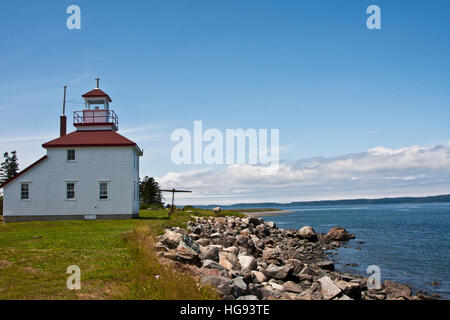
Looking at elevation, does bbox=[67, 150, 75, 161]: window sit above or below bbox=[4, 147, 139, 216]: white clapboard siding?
above

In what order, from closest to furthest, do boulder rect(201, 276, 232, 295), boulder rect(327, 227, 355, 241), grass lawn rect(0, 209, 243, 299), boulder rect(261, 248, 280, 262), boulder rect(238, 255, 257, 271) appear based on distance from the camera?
grass lawn rect(0, 209, 243, 299), boulder rect(201, 276, 232, 295), boulder rect(238, 255, 257, 271), boulder rect(261, 248, 280, 262), boulder rect(327, 227, 355, 241)

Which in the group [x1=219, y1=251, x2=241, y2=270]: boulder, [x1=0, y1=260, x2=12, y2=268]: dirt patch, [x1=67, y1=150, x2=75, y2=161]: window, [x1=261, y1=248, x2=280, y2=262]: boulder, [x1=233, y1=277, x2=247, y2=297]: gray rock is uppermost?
[x1=67, y1=150, x2=75, y2=161]: window

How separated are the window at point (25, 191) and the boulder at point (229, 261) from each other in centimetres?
2152

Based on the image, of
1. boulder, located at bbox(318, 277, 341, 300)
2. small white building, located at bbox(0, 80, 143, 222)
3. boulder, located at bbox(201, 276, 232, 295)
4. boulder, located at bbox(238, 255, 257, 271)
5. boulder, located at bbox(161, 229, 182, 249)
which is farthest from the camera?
small white building, located at bbox(0, 80, 143, 222)

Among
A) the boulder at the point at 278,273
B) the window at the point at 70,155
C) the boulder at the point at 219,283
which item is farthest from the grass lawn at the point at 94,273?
the window at the point at 70,155

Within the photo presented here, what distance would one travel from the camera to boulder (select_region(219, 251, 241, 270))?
13.8m

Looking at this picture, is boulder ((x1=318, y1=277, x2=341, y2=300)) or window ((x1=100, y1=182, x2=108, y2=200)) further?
window ((x1=100, y1=182, x2=108, y2=200))

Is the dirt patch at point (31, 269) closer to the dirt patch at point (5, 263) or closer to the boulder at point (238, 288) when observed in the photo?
the dirt patch at point (5, 263)

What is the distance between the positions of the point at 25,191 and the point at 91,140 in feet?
21.3

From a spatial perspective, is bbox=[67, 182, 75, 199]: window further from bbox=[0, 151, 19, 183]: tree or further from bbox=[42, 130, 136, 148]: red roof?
bbox=[0, 151, 19, 183]: tree

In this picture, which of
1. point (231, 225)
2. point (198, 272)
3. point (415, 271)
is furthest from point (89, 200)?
point (415, 271)

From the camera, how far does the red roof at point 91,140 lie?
3039 cm

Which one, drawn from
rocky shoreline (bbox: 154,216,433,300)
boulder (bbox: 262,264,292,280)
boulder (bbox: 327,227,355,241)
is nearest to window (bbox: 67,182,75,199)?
rocky shoreline (bbox: 154,216,433,300)
